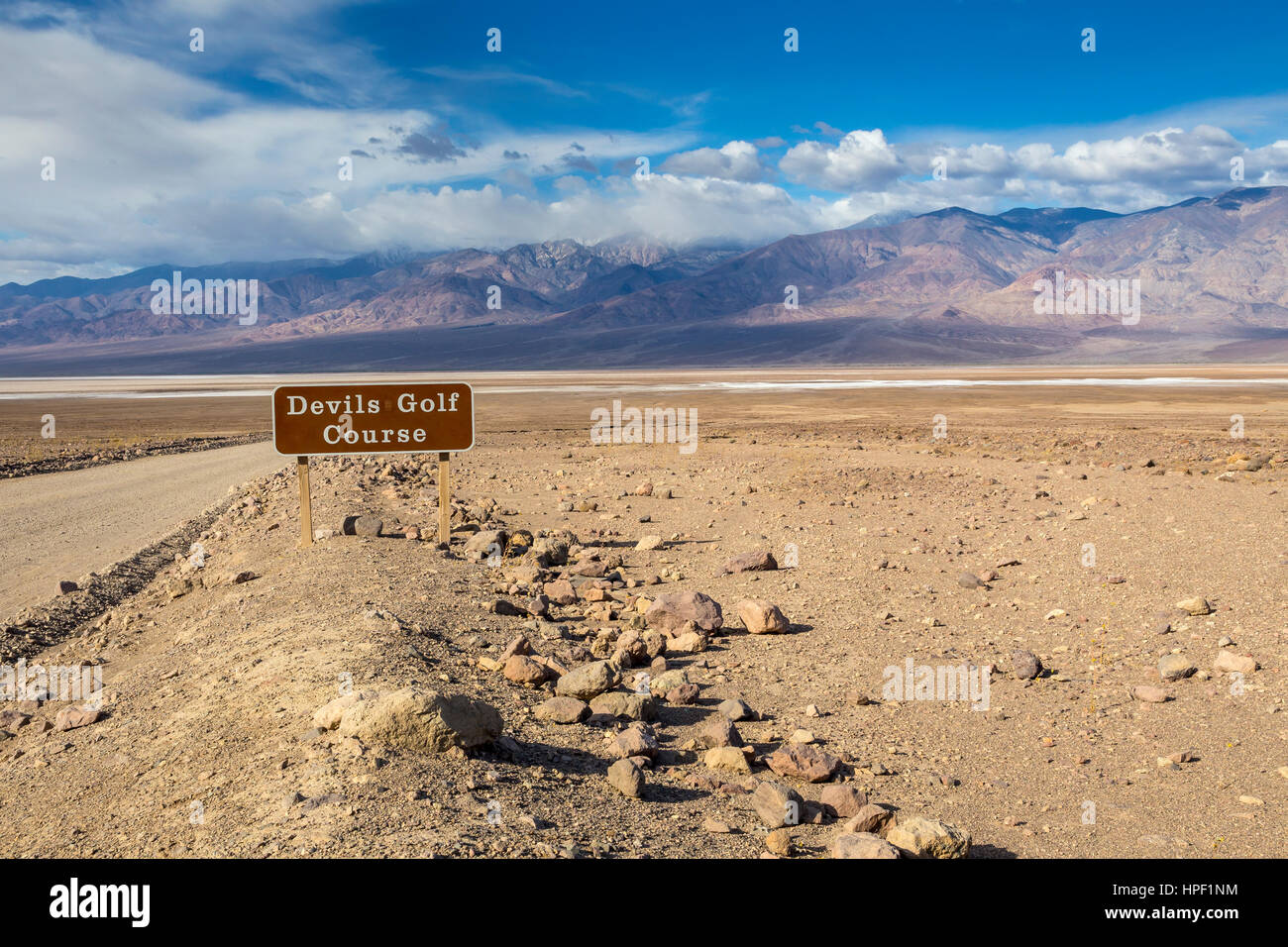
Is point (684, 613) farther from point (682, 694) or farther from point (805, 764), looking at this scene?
point (805, 764)

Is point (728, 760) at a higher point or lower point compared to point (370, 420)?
Result: lower

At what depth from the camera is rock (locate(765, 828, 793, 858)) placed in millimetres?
3967

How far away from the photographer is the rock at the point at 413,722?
14.7ft

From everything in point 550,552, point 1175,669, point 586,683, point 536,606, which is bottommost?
point 1175,669

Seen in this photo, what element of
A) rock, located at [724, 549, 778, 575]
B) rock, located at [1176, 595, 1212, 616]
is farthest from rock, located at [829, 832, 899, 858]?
rock, located at [724, 549, 778, 575]

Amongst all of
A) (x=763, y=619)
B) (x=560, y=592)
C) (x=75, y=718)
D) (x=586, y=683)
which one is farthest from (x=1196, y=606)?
(x=75, y=718)

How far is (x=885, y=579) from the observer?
30.6 ft

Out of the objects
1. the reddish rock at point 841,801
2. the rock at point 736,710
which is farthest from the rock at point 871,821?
the rock at point 736,710

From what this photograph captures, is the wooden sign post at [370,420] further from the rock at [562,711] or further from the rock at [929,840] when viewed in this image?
the rock at [929,840]

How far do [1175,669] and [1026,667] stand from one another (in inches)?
39.3

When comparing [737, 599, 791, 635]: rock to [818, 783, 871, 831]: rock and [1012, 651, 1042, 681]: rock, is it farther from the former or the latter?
[818, 783, 871, 831]: rock

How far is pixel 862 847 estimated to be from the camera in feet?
12.6

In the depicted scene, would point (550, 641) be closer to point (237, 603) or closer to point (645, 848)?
point (237, 603)

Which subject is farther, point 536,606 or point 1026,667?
point 536,606
